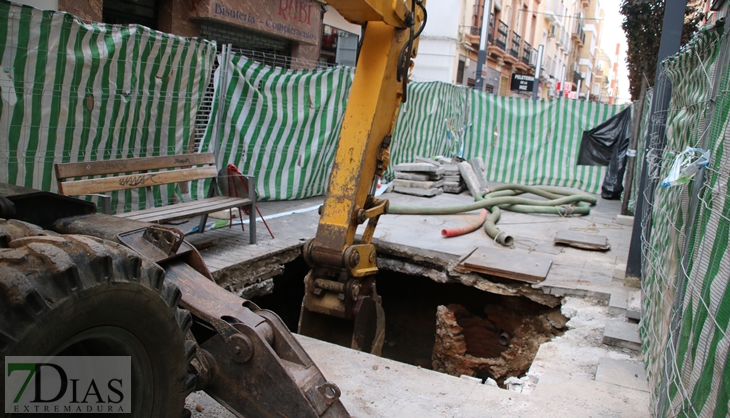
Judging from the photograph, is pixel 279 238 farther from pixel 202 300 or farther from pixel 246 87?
pixel 202 300

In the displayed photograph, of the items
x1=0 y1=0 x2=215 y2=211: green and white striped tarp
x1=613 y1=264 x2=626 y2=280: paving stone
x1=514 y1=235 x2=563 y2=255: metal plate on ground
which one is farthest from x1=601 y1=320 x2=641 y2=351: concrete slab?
x1=0 y1=0 x2=215 y2=211: green and white striped tarp

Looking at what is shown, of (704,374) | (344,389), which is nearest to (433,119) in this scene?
(344,389)

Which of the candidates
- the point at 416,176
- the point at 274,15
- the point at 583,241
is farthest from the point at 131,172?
the point at 274,15

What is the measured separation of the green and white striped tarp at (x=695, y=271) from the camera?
77.2 inches

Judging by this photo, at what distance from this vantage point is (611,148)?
12.2 meters

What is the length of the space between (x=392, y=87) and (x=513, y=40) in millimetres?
31189

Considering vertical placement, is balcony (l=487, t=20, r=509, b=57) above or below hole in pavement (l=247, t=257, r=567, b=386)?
above

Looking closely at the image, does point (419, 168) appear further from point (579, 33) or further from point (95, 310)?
point (579, 33)

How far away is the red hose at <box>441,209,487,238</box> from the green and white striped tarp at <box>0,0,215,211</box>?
11.3 ft

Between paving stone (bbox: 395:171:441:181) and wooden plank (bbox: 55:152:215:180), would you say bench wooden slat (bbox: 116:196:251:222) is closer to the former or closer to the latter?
wooden plank (bbox: 55:152:215:180)

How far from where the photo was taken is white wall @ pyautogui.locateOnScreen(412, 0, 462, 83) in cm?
2575

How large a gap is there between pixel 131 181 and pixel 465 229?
14.0ft

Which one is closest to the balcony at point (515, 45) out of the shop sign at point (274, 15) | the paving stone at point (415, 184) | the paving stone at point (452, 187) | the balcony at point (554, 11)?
the balcony at point (554, 11)

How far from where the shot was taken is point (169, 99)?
6.40 metres
